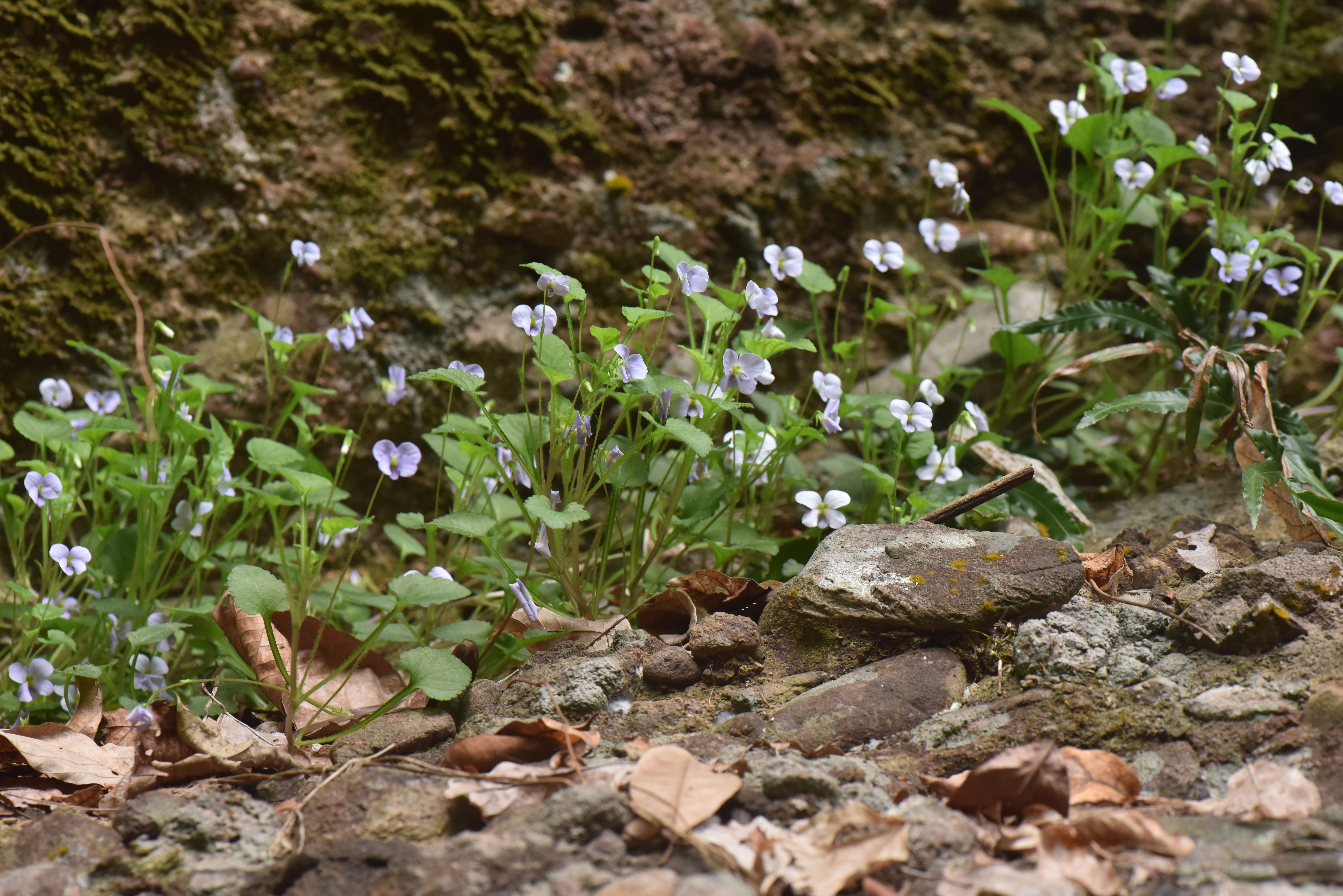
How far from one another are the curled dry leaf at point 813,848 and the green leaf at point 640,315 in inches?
34.0

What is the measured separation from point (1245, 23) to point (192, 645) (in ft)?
12.4

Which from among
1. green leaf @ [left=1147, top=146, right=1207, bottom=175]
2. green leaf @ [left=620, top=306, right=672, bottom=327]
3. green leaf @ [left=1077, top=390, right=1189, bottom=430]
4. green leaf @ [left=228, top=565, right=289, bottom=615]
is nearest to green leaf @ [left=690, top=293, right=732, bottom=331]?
green leaf @ [left=620, top=306, right=672, bottom=327]

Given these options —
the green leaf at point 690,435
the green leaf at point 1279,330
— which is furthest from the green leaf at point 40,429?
the green leaf at point 1279,330

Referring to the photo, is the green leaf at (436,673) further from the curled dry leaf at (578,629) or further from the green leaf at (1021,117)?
the green leaf at (1021,117)

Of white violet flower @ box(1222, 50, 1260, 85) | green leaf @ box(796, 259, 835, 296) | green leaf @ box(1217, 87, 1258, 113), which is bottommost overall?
green leaf @ box(796, 259, 835, 296)

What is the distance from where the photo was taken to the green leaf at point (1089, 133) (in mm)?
2504

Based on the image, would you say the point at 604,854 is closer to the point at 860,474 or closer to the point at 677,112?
the point at 860,474

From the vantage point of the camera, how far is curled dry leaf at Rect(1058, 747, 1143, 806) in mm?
1229

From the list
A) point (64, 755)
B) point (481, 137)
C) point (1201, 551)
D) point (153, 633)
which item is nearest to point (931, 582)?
point (1201, 551)

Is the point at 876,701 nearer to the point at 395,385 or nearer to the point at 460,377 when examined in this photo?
the point at 460,377

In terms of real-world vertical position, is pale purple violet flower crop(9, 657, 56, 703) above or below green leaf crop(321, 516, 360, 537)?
below

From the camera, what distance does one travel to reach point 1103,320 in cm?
243

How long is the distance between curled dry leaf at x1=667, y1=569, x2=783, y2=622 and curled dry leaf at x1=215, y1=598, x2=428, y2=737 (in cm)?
57

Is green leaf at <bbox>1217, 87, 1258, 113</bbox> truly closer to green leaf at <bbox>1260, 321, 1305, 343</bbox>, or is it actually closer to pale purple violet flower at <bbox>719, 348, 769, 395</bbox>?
green leaf at <bbox>1260, 321, 1305, 343</bbox>
